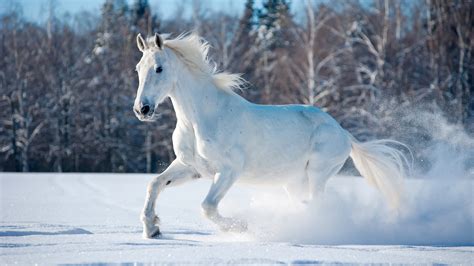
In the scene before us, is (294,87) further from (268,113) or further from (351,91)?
(268,113)

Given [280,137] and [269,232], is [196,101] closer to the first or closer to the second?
[280,137]

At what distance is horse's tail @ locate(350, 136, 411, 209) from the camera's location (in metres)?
6.74

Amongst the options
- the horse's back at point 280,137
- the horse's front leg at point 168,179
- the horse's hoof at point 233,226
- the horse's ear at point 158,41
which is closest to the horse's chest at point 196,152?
the horse's front leg at point 168,179

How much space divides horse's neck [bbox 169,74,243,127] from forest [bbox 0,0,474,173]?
1673 centimetres

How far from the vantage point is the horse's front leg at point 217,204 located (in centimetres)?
510

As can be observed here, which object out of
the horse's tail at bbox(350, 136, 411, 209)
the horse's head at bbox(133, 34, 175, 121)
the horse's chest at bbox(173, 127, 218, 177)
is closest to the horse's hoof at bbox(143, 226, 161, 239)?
the horse's chest at bbox(173, 127, 218, 177)

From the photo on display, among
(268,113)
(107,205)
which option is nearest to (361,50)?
(107,205)

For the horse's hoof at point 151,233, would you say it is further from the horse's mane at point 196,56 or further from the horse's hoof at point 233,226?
the horse's mane at point 196,56

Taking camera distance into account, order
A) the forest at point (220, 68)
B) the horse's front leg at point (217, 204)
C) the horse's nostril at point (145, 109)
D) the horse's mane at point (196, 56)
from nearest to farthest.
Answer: the horse's nostril at point (145, 109)
the horse's front leg at point (217, 204)
the horse's mane at point (196, 56)
the forest at point (220, 68)

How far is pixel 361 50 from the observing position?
2875cm

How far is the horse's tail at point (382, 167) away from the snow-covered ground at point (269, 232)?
0.68ft

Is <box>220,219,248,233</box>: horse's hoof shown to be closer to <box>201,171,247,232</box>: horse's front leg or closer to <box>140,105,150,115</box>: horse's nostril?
<box>201,171,247,232</box>: horse's front leg

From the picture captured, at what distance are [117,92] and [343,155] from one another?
73.8 ft

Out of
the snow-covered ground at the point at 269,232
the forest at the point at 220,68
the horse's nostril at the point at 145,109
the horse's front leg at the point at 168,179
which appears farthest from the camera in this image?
the forest at the point at 220,68
